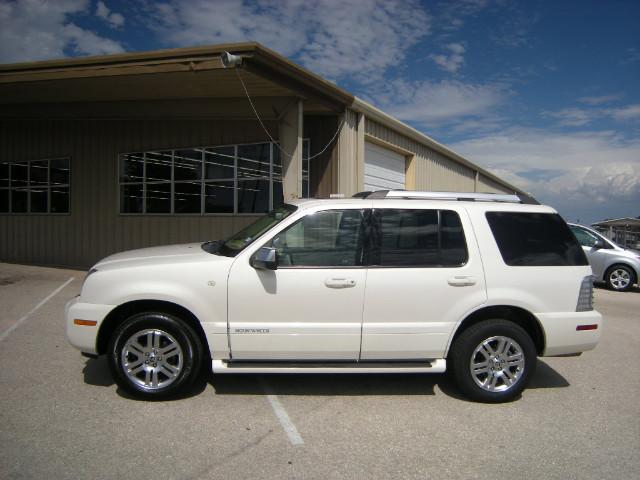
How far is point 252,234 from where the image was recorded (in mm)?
4836

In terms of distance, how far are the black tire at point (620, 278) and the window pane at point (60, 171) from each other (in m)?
14.7

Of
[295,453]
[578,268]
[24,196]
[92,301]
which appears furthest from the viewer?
[24,196]

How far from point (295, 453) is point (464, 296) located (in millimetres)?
1992

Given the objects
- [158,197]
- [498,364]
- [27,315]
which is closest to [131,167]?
[158,197]

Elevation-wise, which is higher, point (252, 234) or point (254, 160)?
point (254, 160)

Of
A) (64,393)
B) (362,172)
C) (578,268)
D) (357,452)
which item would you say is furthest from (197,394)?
(362,172)

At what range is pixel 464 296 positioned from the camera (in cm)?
457

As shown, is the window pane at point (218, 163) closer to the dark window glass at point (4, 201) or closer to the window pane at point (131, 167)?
the window pane at point (131, 167)

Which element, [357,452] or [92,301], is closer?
[357,452]

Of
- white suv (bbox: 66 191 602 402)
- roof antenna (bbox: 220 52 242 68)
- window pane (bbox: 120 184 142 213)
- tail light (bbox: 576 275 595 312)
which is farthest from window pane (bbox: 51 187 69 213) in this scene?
tail light (bbox: 576 275 595 312)

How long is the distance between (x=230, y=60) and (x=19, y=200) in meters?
11.3

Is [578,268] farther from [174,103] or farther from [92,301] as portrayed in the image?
[174,103]

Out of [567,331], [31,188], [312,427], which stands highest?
[31,188]

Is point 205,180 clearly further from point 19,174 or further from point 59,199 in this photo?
point 19,174
